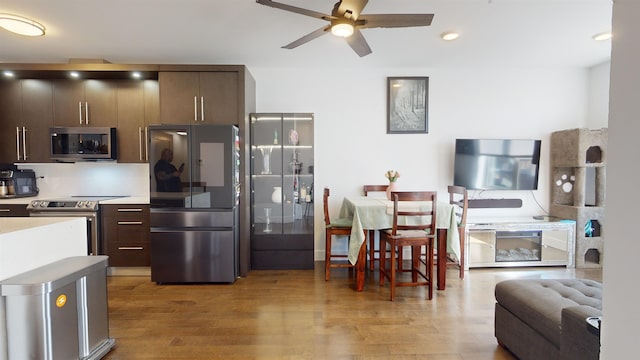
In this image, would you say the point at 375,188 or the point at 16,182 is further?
the point at 375,188

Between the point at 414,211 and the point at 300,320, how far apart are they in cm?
145

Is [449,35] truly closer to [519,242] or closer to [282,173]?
[282,173]

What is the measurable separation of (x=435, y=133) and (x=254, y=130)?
243 cm

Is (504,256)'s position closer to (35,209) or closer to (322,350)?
(322,350)

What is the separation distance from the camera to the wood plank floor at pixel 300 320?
6.76 ft

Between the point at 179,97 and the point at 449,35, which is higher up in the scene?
the point at 449,35

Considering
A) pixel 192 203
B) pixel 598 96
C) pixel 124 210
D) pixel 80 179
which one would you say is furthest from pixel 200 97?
pixel 598 96

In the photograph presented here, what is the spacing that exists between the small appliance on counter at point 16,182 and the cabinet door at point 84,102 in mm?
856

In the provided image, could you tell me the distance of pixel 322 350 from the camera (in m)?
2.06

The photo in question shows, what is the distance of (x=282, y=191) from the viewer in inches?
150

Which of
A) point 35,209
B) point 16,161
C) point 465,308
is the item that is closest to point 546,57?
point 465,308

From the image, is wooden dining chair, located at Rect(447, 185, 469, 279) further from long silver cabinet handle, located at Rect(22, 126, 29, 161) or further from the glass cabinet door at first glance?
long silver cabinet handle, located at Rect(22, 126, 29, 161)

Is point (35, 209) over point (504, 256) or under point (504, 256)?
over

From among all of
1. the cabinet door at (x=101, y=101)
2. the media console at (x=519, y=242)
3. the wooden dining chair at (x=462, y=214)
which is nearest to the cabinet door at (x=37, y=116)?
the cabinet door at (x=101, y=101)
